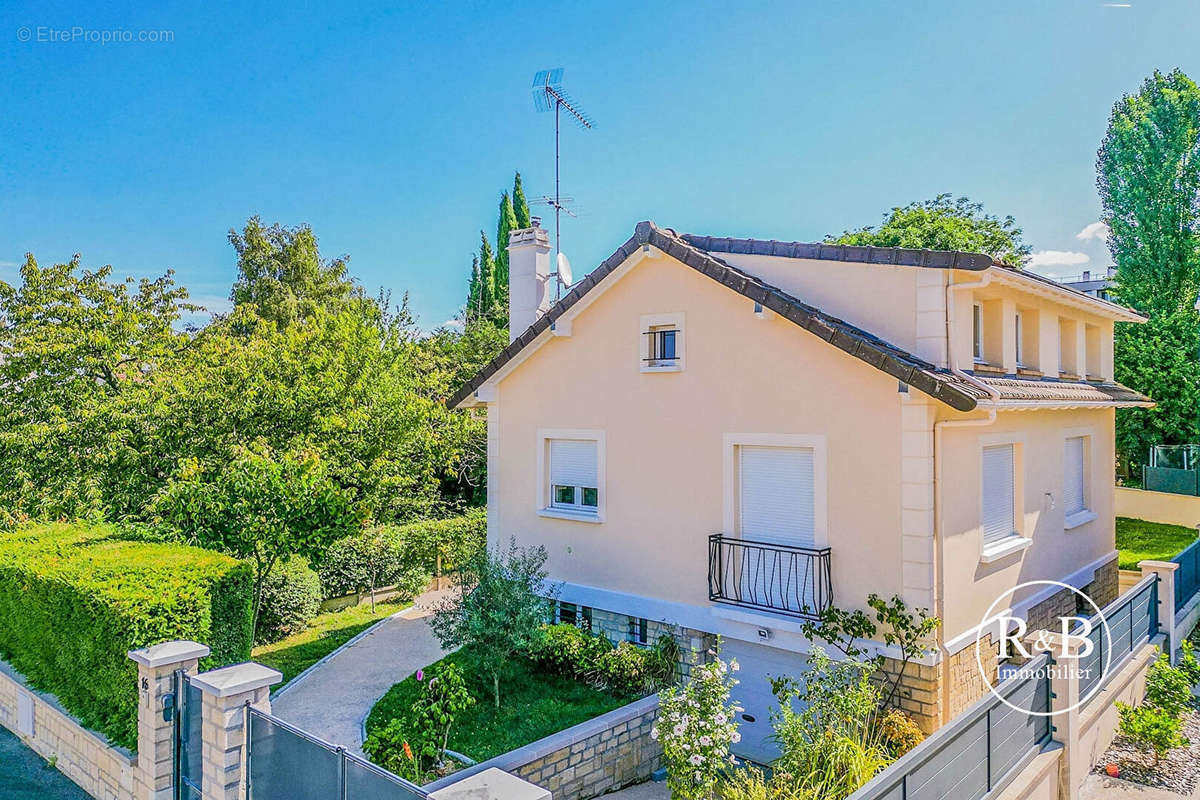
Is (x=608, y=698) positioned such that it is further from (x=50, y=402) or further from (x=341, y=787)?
(x=50, y=402)

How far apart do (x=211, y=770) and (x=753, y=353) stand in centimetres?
937

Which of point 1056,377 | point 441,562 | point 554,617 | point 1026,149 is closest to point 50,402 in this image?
point 441,562

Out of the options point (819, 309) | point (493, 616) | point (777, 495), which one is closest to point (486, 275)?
point (819, 309)

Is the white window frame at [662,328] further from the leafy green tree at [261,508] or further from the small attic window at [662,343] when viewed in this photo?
the leafy green tree at [261,508]

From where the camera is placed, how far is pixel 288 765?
22.5 feet

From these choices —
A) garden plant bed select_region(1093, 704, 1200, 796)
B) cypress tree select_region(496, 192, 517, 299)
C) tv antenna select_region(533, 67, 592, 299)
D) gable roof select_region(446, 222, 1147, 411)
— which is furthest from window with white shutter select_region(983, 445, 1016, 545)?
Result: cypress tree select_region(496, 192, 517, 299)

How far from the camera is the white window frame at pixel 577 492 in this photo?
14.0m

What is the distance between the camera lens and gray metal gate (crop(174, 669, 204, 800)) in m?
7.94

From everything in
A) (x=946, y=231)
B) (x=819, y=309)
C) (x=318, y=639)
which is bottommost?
(x=318, y=639)

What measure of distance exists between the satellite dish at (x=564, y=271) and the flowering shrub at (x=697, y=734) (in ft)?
33.5

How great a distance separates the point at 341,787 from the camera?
6.08 m

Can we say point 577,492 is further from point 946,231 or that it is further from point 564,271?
point 946,231

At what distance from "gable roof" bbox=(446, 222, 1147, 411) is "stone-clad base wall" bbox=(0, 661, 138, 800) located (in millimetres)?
9687

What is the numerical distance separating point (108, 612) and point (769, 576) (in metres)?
9.50
